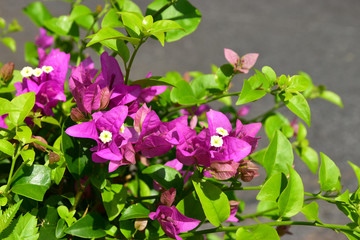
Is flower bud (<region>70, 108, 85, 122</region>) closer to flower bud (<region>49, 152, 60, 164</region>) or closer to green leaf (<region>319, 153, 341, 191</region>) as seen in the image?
flower bud (<region>49, 152, 60, 164</region>)

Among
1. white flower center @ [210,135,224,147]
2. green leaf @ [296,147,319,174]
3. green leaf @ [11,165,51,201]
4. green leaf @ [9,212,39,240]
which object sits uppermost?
white flower center @ [210,135,224,147]

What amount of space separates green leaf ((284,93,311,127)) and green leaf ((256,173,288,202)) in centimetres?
9

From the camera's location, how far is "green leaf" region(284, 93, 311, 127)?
1.70ft

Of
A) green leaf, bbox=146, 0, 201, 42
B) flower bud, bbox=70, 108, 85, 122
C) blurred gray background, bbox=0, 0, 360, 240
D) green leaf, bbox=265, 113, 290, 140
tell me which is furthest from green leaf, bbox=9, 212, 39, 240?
blurred gray background, bbox=0, 0, 360, 240

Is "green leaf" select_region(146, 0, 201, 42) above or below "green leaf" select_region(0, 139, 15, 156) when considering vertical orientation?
above

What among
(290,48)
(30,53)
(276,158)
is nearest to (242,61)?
(276,158)

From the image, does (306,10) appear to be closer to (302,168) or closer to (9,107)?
(302,168)

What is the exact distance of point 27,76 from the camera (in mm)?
547

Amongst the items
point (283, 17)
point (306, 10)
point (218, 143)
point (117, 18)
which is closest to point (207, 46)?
point (283, 17)

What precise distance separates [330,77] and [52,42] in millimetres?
2070

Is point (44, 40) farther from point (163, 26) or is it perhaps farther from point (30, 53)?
point (163, 26)

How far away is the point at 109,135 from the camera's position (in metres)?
0.45

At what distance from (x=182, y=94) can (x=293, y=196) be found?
0.25 m

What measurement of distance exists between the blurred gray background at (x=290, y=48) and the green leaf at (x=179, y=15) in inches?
49.4
